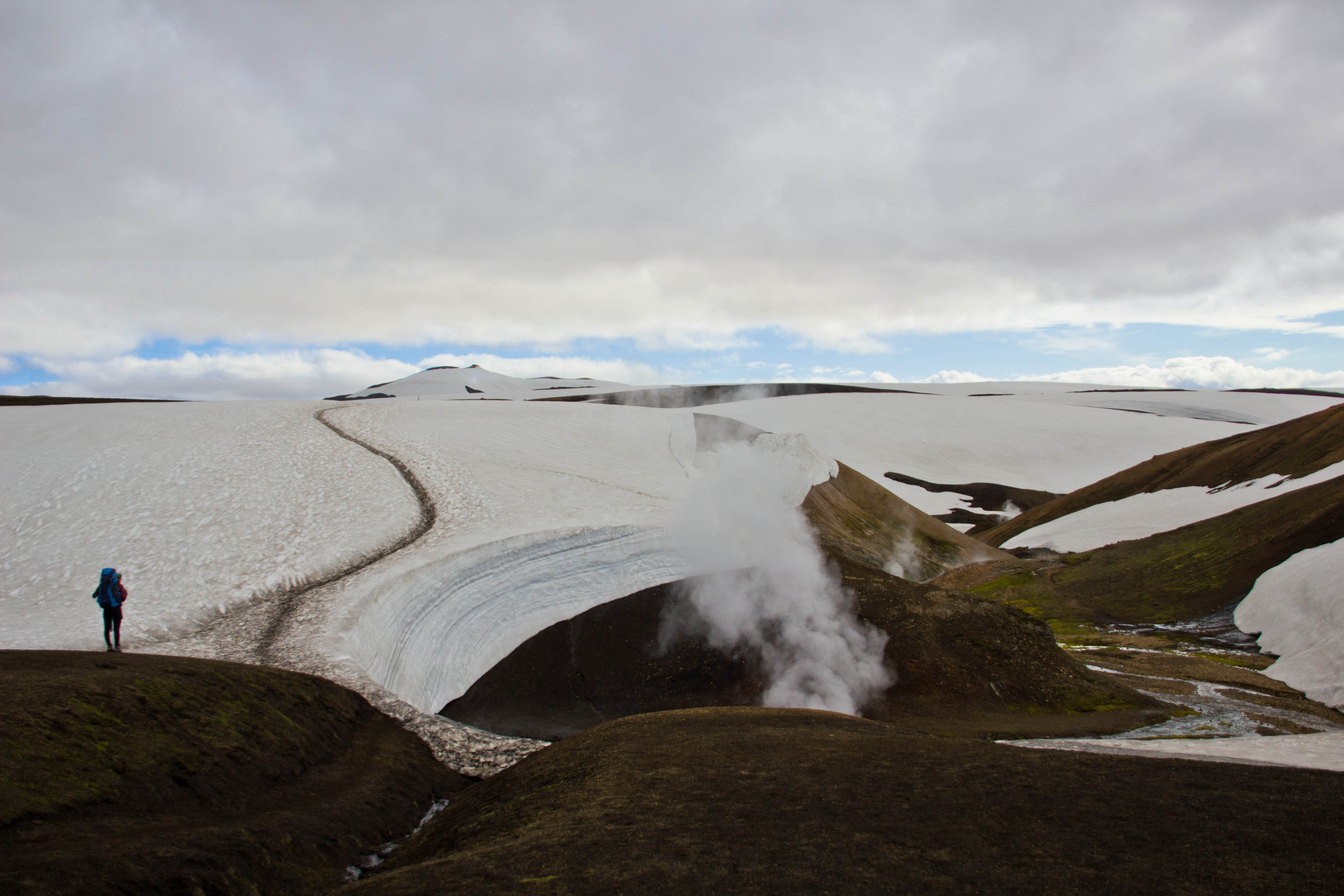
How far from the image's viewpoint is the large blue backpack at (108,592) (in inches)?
597

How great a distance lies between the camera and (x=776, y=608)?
2275 centimetres

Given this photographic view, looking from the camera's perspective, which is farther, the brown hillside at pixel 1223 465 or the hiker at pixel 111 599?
the brown hillside at pixel 1223 465

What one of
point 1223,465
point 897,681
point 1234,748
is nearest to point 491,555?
point 897,681

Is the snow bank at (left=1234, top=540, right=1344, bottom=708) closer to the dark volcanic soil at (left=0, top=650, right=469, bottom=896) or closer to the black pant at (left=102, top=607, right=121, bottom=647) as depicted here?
the dark volcanic soil at (left=0, top=650, right=469, bottom=896)

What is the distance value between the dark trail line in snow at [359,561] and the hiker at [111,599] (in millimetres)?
2572

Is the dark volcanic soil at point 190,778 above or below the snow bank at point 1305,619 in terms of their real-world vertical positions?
above

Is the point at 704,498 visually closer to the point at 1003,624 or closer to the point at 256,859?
the point at 1003,624

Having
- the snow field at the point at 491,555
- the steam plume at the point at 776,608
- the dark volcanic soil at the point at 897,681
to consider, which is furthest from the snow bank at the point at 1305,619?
the snow field at the point at 491,555

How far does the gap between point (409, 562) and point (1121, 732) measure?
1834cm

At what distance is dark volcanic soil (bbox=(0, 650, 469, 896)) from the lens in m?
7.80

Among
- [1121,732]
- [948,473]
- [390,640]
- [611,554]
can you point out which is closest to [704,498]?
[611,554]

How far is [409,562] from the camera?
21.8 m

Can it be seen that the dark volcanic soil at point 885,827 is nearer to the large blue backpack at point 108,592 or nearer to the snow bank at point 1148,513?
the large blue backpack at point 108,592

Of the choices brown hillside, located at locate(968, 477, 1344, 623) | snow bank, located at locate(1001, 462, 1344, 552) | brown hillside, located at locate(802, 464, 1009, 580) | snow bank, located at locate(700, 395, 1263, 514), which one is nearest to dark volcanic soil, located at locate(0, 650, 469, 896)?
brown hillside, located at locate(802, 464, 1009, 580)
